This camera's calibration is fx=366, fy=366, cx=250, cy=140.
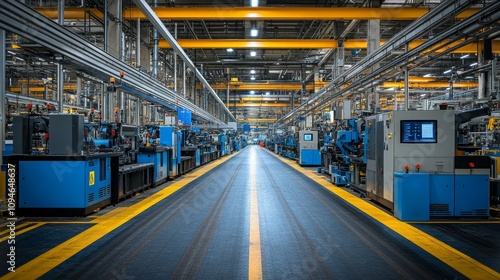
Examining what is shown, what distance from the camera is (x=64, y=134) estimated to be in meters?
7.57

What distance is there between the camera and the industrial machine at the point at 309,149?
21.8m

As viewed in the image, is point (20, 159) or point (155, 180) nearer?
point (20, 159)

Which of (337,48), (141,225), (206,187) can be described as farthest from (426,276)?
(337,48)

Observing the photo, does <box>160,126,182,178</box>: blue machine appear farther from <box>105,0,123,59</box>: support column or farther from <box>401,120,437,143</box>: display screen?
<box>401,120,437,143</box>: display screen

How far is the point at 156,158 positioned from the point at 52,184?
17.1 ft

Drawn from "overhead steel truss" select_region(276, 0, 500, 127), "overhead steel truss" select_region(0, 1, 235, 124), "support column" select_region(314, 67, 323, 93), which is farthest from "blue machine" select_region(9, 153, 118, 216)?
"support column" select_region(314, 67, 323, 93)

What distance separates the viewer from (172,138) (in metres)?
14.9

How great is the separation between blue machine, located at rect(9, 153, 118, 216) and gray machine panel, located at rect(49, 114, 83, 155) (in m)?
0.22

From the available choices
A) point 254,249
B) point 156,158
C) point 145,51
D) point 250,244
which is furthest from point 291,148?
point 254,249

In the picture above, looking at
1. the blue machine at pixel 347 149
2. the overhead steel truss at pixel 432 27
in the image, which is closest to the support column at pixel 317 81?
the overhead steel truss at pixel 432 27

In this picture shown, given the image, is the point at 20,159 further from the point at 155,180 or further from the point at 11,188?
the point at 155,180

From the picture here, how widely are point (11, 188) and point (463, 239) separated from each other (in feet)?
27.1

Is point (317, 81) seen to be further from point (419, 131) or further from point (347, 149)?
point (419, 131)

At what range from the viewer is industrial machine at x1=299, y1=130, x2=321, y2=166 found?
71.6 feet
